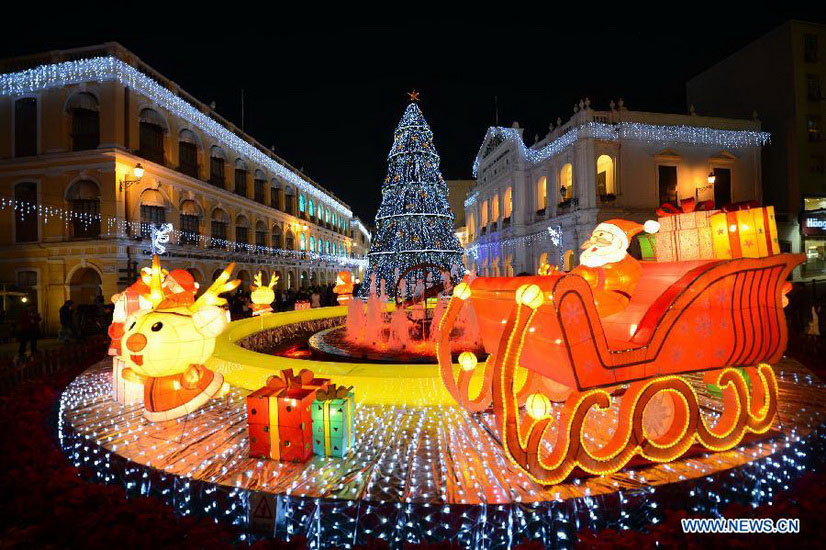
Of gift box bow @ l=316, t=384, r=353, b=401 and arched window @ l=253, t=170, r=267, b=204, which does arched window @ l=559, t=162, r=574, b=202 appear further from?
gift box bow @ l=316, t=384, r=353, b=401

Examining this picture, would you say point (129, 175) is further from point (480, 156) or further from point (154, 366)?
point (480, 156)

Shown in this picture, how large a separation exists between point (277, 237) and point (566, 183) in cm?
2424

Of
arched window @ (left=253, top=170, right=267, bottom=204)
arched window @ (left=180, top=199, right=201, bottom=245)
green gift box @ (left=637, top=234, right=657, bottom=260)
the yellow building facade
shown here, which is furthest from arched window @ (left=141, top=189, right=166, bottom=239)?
green gift box @ (left=637, top=234, right=657, bottom=260)

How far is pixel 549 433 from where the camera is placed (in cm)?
428

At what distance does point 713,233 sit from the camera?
4.21 metres

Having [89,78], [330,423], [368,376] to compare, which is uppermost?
[89,78]

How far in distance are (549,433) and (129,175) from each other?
71.7ft

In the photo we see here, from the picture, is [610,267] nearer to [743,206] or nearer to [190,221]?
[743,206]

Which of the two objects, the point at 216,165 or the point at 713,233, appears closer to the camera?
the point at 713,233

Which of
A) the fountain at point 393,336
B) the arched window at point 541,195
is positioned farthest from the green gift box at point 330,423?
the arched window at point 541,195

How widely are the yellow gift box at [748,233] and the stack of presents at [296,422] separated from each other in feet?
13.0

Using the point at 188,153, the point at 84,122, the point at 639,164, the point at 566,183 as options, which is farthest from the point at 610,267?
the point at 566,183

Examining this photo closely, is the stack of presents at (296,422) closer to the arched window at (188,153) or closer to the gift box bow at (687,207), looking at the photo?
the gift box bow at (687,207)

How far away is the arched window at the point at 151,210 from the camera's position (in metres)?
20.1
